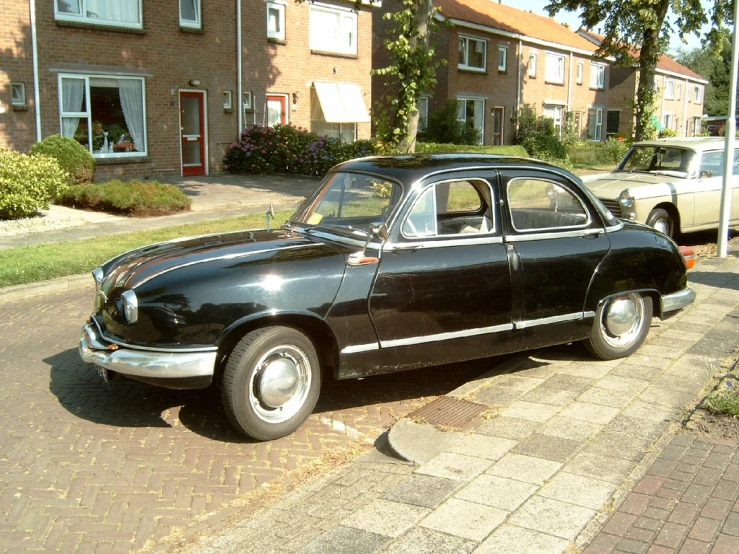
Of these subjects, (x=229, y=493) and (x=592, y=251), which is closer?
(x=229, y=493)

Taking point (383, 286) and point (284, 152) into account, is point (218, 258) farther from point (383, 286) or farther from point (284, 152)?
point (284, 152)

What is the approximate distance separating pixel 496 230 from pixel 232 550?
302cm

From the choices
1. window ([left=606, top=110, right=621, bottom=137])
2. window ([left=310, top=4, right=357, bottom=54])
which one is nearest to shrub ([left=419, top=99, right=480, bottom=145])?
window ([left=310, top=4, right=357, bottom=54])

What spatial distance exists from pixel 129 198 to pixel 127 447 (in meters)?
10.4

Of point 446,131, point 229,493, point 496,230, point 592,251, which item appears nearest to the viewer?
point 229,493

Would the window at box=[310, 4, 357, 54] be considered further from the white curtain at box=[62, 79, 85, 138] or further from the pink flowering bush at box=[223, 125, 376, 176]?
the white curtain at box=[62, 79, 85, 138]

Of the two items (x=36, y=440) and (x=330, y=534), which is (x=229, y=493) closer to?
(x=330, y=534)

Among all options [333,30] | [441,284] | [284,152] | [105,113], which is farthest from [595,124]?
[441,284]

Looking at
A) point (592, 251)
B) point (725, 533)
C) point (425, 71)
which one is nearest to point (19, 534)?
point (725, 533)

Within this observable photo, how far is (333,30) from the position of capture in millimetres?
25766

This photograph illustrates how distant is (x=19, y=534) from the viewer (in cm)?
372

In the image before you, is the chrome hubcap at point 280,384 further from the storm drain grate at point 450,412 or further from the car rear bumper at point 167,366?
the storm drain grate at point 450,412

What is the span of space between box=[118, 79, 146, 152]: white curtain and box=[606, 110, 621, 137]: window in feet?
122

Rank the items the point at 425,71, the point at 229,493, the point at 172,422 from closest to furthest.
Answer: the point at 229,493, the point at 172,422, the point at 425,71
